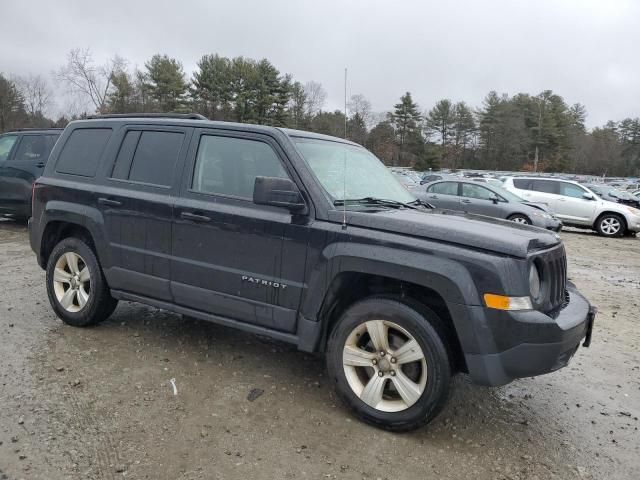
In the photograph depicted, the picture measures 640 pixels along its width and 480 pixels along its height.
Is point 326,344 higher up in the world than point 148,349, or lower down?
higher up

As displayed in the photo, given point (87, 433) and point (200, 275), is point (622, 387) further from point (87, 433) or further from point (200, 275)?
point (87, 433)

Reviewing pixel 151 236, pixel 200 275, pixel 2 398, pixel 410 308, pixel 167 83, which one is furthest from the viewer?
pixel 167 83

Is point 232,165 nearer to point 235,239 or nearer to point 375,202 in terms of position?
point 235,239

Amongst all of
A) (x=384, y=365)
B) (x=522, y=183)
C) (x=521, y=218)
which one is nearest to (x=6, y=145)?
(x=384, y=365)

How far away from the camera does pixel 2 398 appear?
3.24 metres

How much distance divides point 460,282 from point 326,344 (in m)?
1.08

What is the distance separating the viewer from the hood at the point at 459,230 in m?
2.80

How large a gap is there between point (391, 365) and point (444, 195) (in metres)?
11.3

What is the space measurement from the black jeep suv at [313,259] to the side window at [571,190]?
13514 mm

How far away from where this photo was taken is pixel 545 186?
52.6 feet

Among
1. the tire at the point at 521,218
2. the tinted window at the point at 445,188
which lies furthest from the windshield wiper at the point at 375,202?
the tinted window at the point at 445,188

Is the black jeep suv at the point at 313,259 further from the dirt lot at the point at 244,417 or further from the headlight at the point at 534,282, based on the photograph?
the dirt lot at the point at 244,417

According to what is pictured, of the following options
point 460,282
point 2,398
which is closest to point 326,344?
point 460,282

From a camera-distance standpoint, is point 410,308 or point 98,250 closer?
point 410,308
